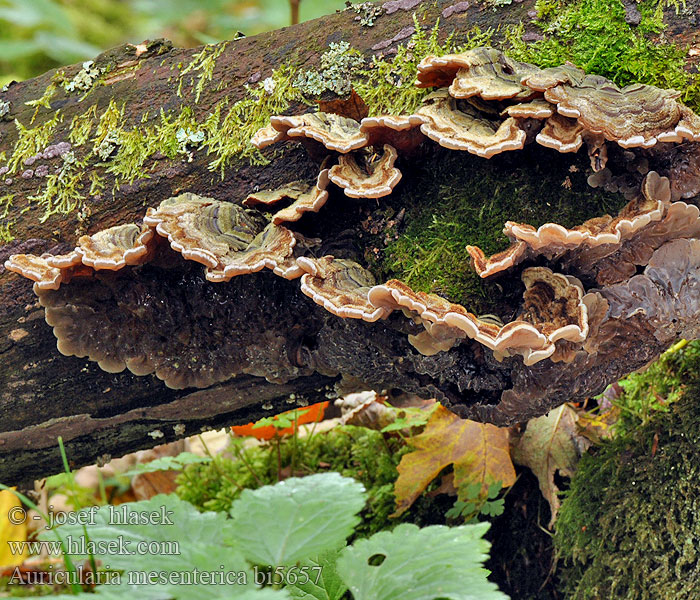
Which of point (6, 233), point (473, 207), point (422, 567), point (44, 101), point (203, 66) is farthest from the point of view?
point (44, 101)

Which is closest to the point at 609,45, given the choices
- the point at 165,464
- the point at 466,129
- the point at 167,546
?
the point at 466,129

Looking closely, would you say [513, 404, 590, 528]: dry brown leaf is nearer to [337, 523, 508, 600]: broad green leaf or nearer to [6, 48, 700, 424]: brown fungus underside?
[6, 48, 700, 424]: brown fungus underside

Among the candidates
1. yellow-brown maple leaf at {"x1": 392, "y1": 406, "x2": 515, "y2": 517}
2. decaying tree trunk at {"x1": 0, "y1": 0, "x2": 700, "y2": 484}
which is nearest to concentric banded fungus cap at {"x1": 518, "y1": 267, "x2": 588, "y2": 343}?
decaying tree trunk at {"x1": 0, "y1": 0, "x2": 700, "y2": 484}

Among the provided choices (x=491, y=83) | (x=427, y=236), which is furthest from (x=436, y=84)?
(x=427, y=236)

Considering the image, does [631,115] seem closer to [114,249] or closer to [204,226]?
[204,226]

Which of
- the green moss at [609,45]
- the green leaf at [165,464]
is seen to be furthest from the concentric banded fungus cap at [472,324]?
the green leaf at [165,464]

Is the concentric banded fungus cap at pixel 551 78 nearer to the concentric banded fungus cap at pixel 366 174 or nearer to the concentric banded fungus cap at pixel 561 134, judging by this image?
the concentric banded fungus cap at pixel 561 134

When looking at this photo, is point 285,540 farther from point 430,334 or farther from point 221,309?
point 221,309
